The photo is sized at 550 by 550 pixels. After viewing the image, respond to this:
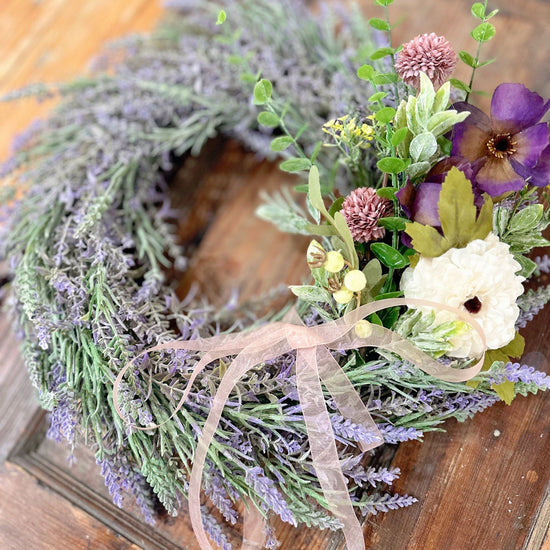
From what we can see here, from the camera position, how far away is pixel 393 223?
26.3 inches

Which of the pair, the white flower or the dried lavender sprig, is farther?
the dried lavender sprig

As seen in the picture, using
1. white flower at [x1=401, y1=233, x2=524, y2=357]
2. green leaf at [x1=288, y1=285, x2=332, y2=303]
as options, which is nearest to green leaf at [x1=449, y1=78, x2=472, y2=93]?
white flower at [x1=401, y1=233, x2=524, y2=357]

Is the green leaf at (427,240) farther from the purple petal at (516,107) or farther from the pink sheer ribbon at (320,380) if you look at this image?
the purple petal at (516,107)

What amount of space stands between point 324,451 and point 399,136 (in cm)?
39

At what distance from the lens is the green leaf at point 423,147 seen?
62cm

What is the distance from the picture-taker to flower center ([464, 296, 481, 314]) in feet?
2.02

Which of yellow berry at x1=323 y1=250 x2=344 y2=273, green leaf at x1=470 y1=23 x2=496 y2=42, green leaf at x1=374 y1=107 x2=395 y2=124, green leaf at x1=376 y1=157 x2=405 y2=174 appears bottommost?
yellow berry at x1=323 y1=250 x2=344 y2=273

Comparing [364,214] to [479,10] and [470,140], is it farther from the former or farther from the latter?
[479,10]

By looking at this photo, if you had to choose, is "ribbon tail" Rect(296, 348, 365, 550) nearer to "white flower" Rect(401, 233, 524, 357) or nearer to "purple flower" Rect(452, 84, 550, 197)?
"white flower" Rect(401, 233, 524, 357)

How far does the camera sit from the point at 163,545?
0.76 metres

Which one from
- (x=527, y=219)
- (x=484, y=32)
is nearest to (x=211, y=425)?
(x=527, y=219)

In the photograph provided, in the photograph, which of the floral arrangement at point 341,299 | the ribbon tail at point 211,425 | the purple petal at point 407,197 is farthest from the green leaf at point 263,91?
the ribbon tail at point 211,425

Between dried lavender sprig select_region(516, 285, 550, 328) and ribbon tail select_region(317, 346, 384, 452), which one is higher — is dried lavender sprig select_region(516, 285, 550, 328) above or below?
below

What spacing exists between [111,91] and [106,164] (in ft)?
0.67
